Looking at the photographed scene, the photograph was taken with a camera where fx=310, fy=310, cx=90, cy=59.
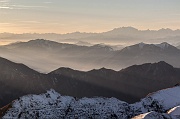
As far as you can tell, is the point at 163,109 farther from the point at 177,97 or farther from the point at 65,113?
the point at 65,113

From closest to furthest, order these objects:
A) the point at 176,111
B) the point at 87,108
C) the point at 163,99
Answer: the point at 176,111, the point at 87,108, the point at 163,99

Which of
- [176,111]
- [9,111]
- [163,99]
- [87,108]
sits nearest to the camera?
[176,111]

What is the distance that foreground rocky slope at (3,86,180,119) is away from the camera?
543ft

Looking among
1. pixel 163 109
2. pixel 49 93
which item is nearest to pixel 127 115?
pixel 163 109

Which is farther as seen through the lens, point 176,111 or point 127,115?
point 127,115

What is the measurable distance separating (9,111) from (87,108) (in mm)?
42816

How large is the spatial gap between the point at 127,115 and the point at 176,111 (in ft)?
106

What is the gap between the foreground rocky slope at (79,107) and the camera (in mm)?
165375

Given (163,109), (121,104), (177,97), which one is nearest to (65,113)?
(121,104)

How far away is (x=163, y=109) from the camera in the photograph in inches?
6919

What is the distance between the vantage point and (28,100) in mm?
170250

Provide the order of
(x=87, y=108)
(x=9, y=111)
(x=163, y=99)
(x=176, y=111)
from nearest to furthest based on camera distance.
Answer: (x=176, y=111) → (x=9, y=111) → (x=87, y=108) → (x=163, y=99)

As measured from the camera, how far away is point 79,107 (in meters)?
176

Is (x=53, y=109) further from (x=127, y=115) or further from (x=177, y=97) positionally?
(x=177, y=97)
